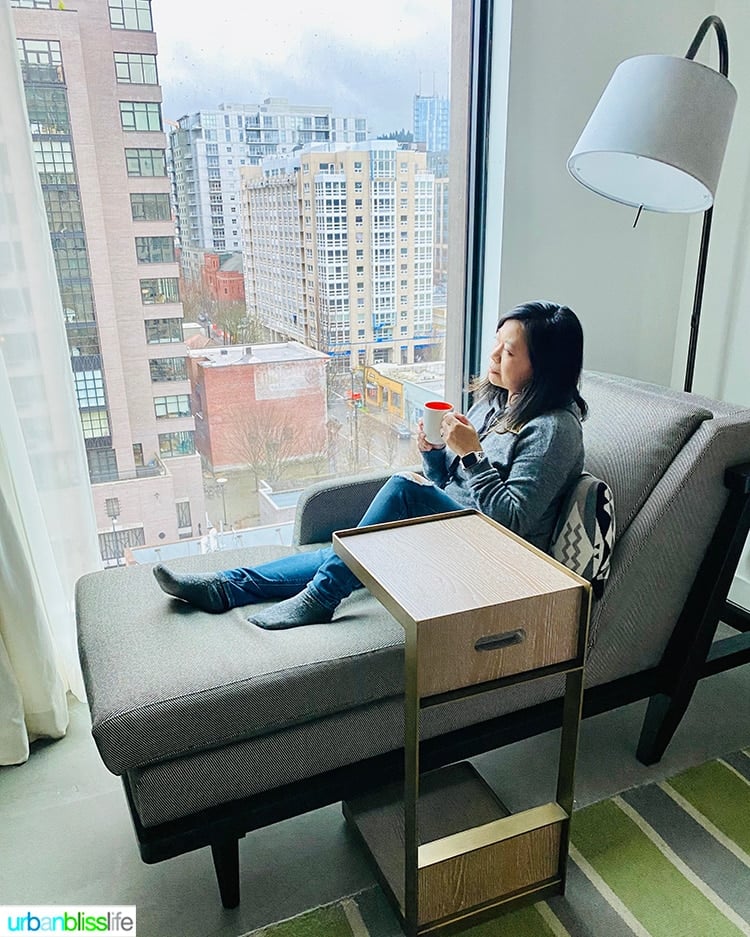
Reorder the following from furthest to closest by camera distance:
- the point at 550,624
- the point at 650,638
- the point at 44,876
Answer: the point at 650,638 < the point at 44,876 < the point at 550,624

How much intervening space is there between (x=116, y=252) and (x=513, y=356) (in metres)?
1.02

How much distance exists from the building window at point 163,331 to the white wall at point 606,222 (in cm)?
92

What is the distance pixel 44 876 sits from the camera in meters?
1.44

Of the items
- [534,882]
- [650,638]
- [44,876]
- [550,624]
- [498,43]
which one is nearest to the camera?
[550,624]

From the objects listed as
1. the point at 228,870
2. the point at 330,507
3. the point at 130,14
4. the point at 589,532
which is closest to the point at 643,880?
the point at 589,532

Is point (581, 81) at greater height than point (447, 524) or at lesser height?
greater

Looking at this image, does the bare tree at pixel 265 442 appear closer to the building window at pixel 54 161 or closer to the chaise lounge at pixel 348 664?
the chaise lounge at pixel 348 664

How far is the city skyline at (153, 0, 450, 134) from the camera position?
182 cm


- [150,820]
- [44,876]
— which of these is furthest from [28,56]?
[44,876]

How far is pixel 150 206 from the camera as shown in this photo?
1.86 meters

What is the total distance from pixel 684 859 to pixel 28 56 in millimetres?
2181

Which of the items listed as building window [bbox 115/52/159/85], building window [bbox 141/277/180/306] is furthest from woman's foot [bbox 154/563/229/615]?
building window [bbox 115/52/159/85]

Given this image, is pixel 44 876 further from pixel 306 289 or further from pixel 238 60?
pixel 238 60

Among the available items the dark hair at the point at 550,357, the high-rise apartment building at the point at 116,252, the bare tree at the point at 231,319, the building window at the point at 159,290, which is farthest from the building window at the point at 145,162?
the dark hair at the point at 550,357
